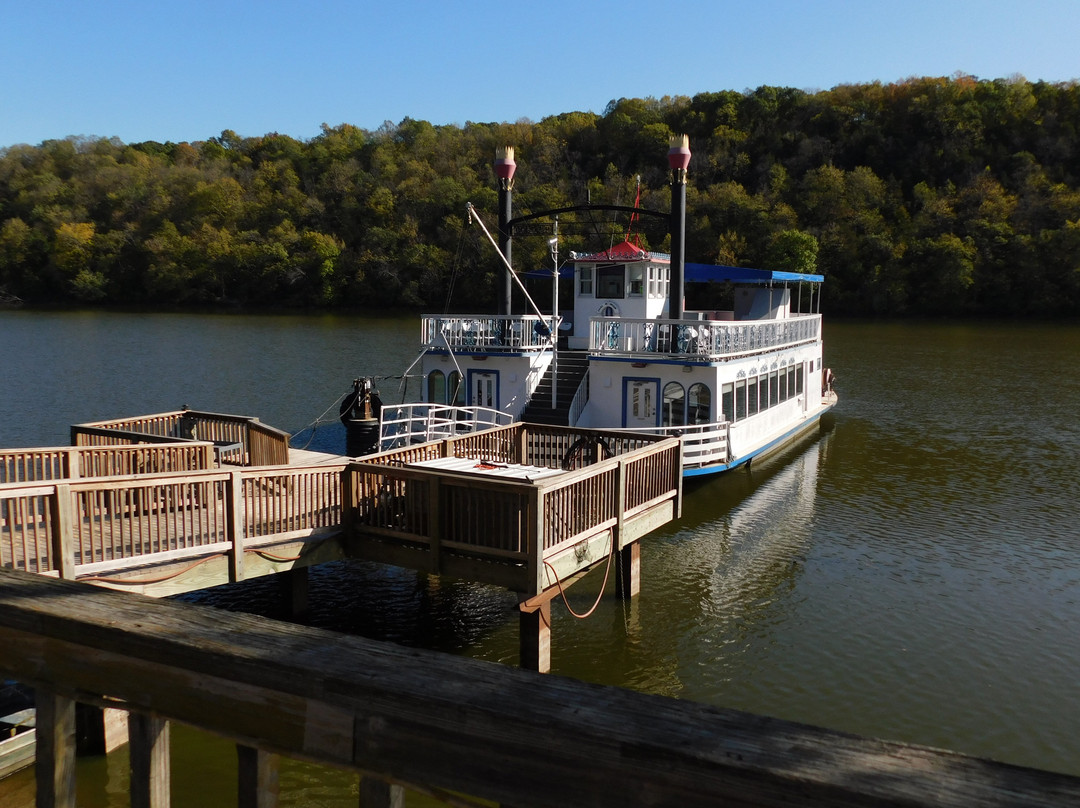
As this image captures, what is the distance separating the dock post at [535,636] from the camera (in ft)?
35.1

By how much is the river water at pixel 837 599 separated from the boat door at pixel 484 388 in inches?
213

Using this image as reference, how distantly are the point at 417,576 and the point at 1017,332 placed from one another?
66288mm

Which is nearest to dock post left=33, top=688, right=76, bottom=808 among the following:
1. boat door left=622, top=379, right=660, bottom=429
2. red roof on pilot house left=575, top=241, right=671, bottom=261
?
boat door left=622, top=379, right=660, bottom=429

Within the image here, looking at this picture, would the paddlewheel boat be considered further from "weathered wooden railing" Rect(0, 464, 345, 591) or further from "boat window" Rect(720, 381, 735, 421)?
"weathered wooden railing" Rect(0, 464, 345, 591)

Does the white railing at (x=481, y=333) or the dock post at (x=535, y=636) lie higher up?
the white railing at (x=481, y=333)

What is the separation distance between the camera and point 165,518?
10266 mm

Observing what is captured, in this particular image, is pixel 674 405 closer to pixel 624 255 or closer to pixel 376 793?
pixel 624 255

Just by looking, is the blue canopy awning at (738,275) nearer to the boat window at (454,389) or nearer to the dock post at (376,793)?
the boat window at (454,389)

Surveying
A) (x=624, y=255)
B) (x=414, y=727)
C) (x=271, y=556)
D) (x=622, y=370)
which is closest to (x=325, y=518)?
(x=271, y=556)

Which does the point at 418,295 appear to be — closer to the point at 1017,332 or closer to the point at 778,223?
the point at 778,223

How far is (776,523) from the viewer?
1923cm

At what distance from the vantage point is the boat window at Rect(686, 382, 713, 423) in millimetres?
21031

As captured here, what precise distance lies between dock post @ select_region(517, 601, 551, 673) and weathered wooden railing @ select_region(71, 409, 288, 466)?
6.31 metres

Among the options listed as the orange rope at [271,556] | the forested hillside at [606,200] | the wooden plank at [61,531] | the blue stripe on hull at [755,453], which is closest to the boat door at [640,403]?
the blue stripe on hull at [755,453]
